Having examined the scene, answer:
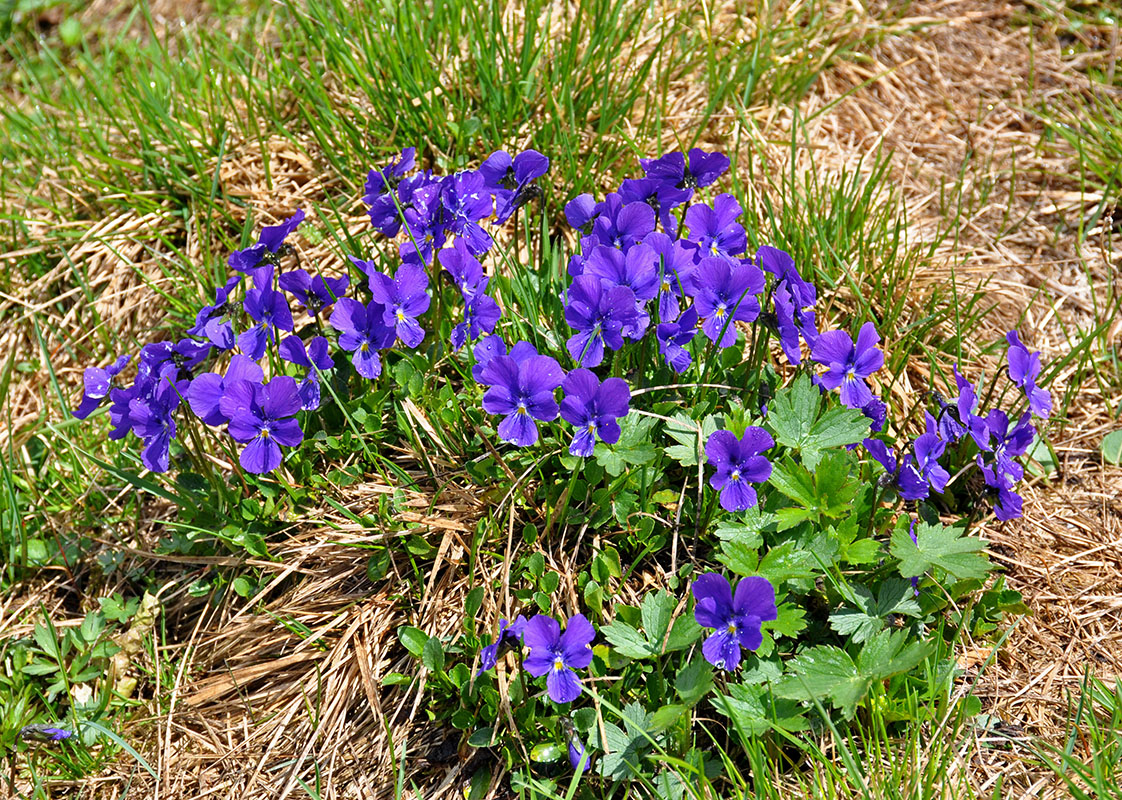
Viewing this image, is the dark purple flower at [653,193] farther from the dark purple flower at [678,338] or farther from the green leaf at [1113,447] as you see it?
the green leaf at [1113,447]

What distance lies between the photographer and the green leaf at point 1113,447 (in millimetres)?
2705

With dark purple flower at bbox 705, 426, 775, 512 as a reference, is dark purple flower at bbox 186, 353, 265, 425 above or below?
above

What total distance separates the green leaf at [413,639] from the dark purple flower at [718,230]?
116 cm

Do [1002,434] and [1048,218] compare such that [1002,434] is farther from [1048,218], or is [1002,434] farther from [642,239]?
[1048,218]

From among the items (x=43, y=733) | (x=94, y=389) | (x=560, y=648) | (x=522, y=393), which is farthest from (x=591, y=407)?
(x=43, y=733)

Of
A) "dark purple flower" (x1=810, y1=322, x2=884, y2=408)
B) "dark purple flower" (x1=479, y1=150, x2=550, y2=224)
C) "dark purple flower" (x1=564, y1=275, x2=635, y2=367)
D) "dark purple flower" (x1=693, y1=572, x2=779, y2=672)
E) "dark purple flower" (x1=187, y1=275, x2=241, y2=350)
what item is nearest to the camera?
"dark purple flower" (x1=693, y1=572, x2=779, y2=672)

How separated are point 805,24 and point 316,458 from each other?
276 centimetres

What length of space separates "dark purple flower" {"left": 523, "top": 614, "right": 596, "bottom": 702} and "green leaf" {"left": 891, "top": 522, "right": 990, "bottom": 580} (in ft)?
2.37

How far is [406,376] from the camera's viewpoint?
243 cm

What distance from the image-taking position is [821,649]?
2.02m

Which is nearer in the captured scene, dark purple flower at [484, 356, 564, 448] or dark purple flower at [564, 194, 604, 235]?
dark purple flower at [484, 356, 564, 448]

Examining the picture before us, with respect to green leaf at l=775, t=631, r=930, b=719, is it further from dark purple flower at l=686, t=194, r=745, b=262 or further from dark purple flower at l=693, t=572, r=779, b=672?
dark purple flower at l=686, t=194, r=745, b=262

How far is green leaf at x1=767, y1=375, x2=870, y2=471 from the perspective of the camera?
218 cm

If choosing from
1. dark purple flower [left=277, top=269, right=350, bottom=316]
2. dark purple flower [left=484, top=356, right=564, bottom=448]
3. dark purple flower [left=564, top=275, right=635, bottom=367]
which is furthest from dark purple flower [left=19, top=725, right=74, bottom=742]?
dark purple flower [left=564, top=275, right=635, bottom=367]
